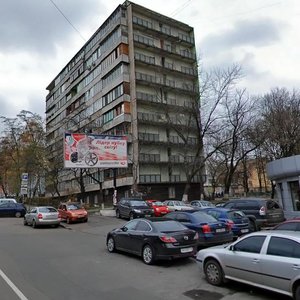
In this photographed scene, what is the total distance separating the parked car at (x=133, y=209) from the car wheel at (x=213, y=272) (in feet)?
65.5

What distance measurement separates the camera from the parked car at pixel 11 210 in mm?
37781

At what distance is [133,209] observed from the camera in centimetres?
3034

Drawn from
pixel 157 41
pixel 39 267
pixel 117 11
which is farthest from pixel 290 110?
pixel 39 267

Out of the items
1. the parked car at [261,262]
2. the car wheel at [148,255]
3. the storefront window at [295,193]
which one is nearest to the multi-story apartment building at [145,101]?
the storefront window at [295,193]

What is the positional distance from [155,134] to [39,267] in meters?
44.6

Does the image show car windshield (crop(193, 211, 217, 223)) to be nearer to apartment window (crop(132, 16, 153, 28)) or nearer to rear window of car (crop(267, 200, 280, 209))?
rear window of car (crop(267, 200, 280, 209))

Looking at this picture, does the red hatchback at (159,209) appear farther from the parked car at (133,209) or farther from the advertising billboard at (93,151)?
the advertising billboard at (93,151)

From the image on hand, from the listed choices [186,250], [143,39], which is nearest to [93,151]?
[186,250]

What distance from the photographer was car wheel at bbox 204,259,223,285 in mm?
9484

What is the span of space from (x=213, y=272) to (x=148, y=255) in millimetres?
3421

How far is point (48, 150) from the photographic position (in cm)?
6094

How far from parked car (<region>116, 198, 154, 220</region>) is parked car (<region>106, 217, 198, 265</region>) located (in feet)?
52.0

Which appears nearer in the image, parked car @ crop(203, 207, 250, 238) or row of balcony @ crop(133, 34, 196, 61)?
parked car @ crop(203, 207, 250, 238)

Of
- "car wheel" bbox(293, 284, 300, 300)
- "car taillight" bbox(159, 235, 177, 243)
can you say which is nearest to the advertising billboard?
"car taillight" bbox(159, 235, 177, 243)
